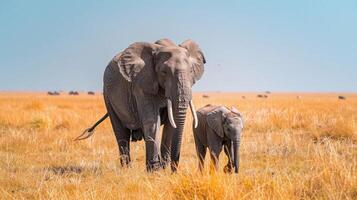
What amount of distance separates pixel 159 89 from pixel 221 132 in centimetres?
114

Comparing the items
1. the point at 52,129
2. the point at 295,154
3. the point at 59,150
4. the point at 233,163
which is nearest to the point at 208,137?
the point at 233,163

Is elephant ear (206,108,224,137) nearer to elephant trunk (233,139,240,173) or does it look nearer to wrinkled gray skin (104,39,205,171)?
elephant trunk (233,139,240,173)

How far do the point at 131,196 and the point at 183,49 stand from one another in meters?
2.79

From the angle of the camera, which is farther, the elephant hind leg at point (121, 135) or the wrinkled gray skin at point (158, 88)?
the elephant hind leg at point (121, 135)

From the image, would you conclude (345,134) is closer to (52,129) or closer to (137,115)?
(137,115)

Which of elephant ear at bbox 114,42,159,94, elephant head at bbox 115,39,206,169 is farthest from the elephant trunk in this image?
elephant ear at bbox 114,42,159,94

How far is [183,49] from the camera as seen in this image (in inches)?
283

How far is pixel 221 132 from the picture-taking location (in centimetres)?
755

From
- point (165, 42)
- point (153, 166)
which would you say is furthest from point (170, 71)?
point (153, 166)

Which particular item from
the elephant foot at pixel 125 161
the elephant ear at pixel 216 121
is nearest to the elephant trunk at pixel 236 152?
the elephant ear at pixel 216 121

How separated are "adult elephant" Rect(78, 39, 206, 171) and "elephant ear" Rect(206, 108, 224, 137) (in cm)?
60

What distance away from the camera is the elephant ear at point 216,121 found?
24.8 ft

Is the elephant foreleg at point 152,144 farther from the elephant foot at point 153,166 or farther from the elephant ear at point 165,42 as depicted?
the elephant ear at point 165,42

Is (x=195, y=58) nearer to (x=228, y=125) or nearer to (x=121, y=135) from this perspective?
(x=228, y=125)
